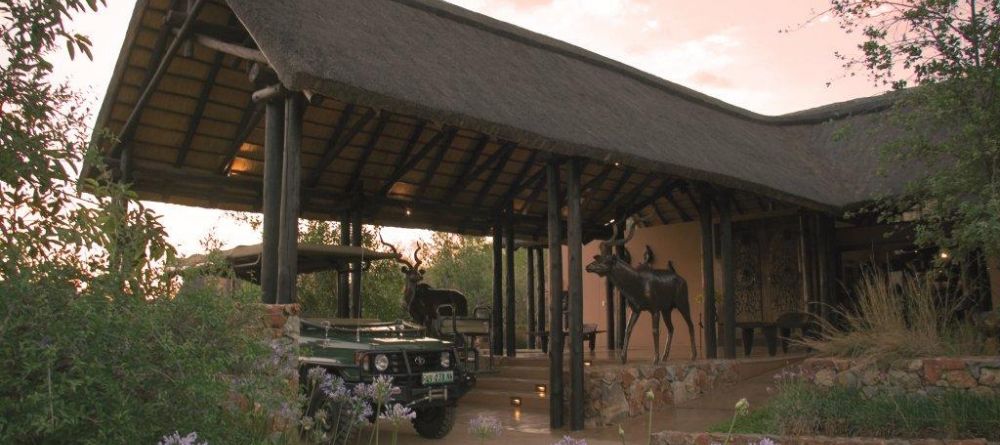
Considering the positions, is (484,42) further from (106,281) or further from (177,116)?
(106,281)

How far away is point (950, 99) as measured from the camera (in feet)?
29.2

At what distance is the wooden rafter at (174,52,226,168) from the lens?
9.94 metres

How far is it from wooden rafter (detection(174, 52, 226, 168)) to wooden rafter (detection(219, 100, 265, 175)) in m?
0.50

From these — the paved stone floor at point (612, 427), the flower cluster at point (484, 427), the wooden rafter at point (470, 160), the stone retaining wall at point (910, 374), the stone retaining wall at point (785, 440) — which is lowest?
the paved stone floor at point (612, 427)

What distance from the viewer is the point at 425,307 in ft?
39.8

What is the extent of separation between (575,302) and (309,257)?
302cm

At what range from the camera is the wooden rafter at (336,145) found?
11.2m

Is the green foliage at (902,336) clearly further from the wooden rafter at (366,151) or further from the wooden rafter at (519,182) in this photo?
the wooden rafter at (519,182)

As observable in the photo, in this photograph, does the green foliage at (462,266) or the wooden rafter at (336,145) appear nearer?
the wooden rafter at (336,145)

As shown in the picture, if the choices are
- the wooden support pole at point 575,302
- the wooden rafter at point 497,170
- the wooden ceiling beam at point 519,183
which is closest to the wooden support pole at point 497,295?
the wooden ceiling beam at point 519,183

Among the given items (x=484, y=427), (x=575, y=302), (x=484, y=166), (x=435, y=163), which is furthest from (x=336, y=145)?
(x=484, y=427)

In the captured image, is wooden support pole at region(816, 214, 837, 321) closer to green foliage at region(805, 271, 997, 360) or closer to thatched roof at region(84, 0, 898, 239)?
thatched roof at region(84, 0, 898, 239)

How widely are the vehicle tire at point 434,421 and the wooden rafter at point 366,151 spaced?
4.33 metres

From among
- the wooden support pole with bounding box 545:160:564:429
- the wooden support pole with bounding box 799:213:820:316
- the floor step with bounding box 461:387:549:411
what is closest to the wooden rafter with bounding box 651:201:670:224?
the wooden support pole with bounding box 799:213:820:316
